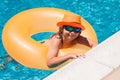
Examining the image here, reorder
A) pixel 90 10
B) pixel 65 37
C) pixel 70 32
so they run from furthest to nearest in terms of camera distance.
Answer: pixel 90 10 < pixel 65 37 < pixel 70 32

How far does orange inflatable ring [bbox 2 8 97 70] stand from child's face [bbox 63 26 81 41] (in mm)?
367

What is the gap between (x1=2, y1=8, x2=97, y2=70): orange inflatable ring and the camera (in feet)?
15.0

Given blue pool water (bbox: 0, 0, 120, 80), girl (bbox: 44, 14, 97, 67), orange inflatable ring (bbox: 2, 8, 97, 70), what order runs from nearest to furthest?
girl (bbox: 44, 14, 97, 67) < orange inflatable ring (bbox: 2, 8, 97, 70) < blue pool water (bbox: 0, 0, 120, 80)

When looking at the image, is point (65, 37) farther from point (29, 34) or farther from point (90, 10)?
point (90, 10)

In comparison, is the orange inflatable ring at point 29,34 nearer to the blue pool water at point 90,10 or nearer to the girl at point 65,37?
the girl at point 65,37

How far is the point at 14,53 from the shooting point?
477 centimetres

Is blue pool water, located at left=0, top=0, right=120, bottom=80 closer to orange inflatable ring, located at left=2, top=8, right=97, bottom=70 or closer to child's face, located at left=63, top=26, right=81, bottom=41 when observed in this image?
orange inflatable ring, located at left=2, top=8, right=97, bottom=70

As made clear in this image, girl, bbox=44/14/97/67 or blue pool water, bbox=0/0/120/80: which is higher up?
blue pool water, bbox=0/0/120/80

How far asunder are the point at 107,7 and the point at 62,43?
276 centimetres

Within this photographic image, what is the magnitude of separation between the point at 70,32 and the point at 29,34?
836mm

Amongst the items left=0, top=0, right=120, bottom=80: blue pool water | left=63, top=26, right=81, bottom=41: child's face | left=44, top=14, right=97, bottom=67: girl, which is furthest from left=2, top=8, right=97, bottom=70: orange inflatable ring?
left=0, top=0, right=120, bottom=80: blue pool water

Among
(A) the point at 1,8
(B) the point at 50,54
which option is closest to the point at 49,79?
(B) the point at 50,54

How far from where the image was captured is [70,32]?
173 inches

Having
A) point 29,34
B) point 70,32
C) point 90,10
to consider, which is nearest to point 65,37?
point 70,32
